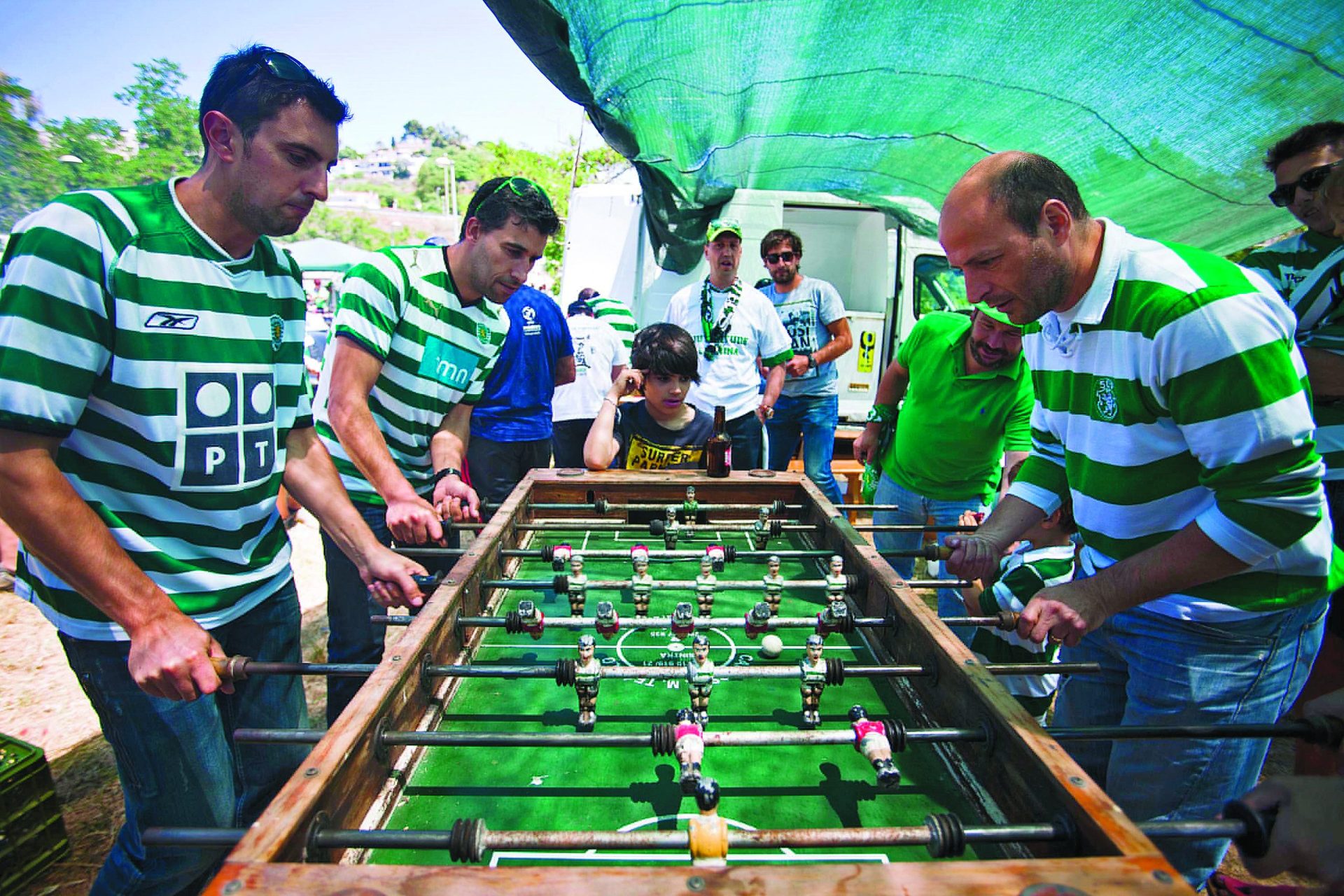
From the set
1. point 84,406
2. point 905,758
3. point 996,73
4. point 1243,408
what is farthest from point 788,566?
point 996,73

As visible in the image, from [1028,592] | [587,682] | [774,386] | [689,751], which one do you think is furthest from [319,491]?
[774,386]

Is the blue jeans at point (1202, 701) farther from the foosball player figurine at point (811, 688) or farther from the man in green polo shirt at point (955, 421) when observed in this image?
the man in green polo shirt at point (955, 421)

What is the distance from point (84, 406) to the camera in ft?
5.12

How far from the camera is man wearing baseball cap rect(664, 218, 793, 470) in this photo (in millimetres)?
4758

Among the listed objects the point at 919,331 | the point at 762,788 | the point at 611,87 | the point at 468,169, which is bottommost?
the point at 762,788

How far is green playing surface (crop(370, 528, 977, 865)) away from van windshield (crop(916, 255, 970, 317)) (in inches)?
267

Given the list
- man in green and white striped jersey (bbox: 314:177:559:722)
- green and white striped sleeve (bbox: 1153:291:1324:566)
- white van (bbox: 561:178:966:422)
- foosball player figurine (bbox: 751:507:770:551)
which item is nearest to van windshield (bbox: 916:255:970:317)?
white van (bbox: 561:178:966:422)

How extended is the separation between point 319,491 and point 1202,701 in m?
2.69

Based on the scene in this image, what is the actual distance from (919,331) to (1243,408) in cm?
236

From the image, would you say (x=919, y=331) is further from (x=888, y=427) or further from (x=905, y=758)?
(x=905, y=758)

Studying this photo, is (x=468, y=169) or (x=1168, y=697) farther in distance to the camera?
(x=468, y=169)

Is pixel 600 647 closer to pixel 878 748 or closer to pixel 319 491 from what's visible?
pixel 878 748

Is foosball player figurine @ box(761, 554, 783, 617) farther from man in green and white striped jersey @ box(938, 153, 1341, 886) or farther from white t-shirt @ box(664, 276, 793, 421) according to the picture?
white t-shirt @ box(664, 276, 793, 421)

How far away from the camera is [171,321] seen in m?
1.69
